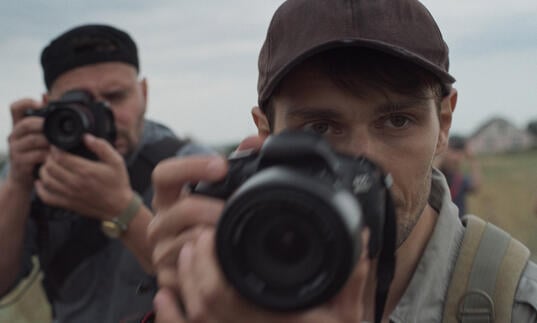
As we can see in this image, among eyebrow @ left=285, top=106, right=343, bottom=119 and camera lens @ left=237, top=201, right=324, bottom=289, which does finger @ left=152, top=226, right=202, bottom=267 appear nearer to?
camera lens @ left=237, top=201, right=324, bottom=289

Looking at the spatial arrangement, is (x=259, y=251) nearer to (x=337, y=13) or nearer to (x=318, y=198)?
(x=318, y=198)

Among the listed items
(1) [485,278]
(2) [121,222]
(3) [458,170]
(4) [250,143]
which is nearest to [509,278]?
(1) [485,278]

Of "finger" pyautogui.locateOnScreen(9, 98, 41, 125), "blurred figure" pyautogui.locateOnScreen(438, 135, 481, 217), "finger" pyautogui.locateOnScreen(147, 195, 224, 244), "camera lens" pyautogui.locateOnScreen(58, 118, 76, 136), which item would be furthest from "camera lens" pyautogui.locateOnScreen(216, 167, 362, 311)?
"blurred figure" pyautogui.locateOnScreen(438, 135, 481, 217)

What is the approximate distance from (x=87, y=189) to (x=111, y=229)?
0.17m

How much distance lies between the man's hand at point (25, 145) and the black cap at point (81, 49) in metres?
0.29

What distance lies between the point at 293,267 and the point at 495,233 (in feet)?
2.59

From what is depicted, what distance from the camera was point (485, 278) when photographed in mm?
1545

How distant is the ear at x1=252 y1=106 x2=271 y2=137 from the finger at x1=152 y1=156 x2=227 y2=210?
46 cm

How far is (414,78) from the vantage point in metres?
1.62

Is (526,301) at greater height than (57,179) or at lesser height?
greater

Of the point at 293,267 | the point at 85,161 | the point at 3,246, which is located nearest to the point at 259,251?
the point at 293,267

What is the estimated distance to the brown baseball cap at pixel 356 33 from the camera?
1592 millimetres

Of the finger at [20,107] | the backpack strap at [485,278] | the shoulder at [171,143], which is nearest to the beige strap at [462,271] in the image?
the backpack strap at [485,278]

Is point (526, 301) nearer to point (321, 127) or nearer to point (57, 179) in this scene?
point (321, 127)
